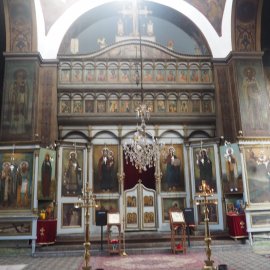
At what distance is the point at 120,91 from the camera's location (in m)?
12.7

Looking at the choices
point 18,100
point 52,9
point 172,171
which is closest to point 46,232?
point 18,100

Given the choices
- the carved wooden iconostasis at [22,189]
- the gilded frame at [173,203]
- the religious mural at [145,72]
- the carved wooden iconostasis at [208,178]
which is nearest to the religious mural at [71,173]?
the carved wooden iconostasis at [22,189]

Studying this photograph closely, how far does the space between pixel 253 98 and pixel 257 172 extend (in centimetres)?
299

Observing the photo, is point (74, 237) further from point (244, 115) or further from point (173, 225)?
point (244, 115)

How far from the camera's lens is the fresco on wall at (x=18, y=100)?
438 inches

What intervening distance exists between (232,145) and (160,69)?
4496 millimetres

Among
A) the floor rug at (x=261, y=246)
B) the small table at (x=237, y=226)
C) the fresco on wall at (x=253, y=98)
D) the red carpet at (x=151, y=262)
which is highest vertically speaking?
the fresco on wall at (x=253, y=98)

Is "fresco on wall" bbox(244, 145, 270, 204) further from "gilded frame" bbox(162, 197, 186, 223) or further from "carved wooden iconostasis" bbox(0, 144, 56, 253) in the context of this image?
"carved wooden iconostasis" bbox(0, 144, 56, 253)

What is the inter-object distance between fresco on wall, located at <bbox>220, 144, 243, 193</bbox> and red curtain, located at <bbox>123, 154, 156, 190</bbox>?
2714 mm

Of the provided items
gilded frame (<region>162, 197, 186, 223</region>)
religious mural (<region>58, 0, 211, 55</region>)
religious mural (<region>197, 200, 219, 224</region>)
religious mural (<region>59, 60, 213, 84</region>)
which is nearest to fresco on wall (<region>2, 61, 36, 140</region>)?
religious mural (<region>59, 60, 213, 84</region>)

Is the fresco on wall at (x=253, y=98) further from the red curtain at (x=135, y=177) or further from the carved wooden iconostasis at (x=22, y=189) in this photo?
the carved wooden iconostasis at (x=22, y=189)

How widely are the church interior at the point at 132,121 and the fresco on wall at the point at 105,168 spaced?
0.13ft

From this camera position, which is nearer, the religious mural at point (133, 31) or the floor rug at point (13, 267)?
the floor rug at point (13, 267)

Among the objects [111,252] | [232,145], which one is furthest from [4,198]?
[232,145]
